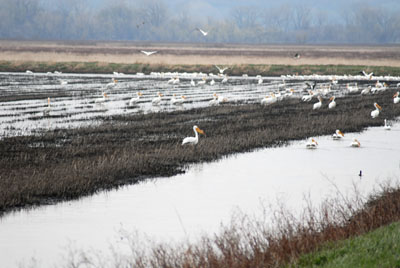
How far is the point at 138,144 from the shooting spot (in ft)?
55.2

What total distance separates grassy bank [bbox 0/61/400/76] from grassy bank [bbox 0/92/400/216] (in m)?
26.6

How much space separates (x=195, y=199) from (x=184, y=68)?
146ft

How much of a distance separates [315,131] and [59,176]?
405 inches

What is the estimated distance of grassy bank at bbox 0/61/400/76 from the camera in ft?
176

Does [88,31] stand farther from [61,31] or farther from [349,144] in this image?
[349,144]

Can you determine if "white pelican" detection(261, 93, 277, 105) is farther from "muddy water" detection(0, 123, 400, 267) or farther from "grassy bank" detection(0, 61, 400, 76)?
"grassy bank" detection(0, 61, 400, 76)


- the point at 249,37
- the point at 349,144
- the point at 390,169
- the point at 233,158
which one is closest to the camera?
the point at 390,169

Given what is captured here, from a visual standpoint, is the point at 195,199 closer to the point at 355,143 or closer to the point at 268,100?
the point at 355,143

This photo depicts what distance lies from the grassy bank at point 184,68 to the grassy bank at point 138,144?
87.2ft

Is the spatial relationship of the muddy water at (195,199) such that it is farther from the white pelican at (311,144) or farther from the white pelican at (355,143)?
the white pelican at (355,143)

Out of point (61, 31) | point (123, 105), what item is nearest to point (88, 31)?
point (61, 31)

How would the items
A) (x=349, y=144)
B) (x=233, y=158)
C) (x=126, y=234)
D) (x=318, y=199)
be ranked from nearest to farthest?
(x=126, y=234)
(x=318, y=199)
(x=233, y=158)
(x=349, y=144)

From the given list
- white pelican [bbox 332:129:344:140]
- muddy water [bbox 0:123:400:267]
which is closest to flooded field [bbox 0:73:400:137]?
muddy water [bbox 0:123:400:267]

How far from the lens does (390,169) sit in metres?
14.9
